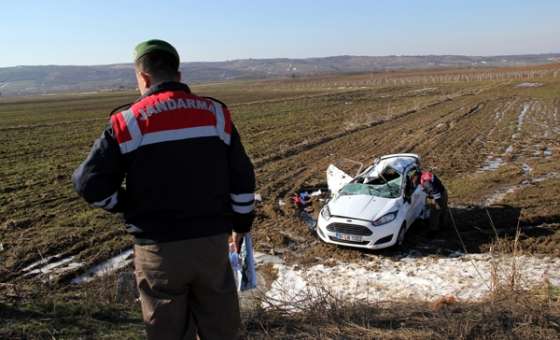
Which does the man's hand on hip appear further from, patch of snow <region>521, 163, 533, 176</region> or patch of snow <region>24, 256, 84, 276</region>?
patch of snow <region>521, 163, 533, 176</region>

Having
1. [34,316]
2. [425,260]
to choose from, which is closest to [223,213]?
[34,316]

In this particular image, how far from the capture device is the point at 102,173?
244 cm

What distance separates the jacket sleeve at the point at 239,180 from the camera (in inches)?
107

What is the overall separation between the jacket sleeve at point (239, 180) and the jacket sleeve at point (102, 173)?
0.63m

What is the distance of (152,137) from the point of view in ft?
7.91

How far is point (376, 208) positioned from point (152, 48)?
21.9 ft

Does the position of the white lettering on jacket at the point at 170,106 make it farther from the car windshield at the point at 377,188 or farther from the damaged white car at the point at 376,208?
the car windshield at the point at 377,188

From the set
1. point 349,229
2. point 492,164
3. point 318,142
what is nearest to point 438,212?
point 349,229

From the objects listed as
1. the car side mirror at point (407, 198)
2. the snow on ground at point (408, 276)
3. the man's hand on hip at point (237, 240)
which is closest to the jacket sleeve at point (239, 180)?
the man's hand on hip at point (237, 240)

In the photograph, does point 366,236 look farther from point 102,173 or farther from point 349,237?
point 102,173

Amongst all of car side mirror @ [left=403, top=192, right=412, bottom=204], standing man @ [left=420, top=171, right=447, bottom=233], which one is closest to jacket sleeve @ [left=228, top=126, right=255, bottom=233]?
car side mirror @ [left=403, top=192, right=412, bottom=204]

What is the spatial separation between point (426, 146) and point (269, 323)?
49.9ft

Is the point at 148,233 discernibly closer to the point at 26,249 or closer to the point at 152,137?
the point at 152,137

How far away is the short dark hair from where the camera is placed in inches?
101
